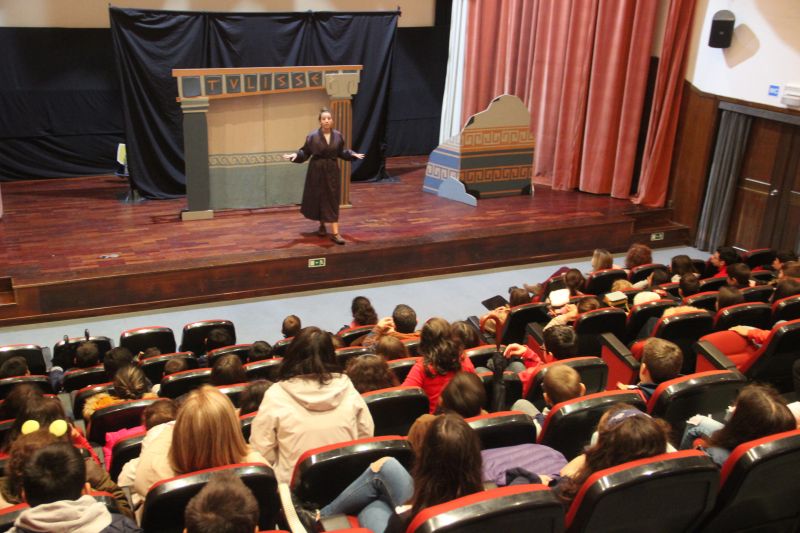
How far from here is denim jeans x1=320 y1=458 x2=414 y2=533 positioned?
7.75 ft

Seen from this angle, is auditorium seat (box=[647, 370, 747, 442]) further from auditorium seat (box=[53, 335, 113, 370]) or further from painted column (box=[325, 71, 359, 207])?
painted column (box=[325, 71, 359, 207])

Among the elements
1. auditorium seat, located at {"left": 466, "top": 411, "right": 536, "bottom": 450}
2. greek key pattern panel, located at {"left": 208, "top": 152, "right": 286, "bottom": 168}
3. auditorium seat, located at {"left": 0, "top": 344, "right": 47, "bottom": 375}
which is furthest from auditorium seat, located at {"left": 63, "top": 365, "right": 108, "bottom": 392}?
greek key pattern panel, located at {"left": 208, "top": 152, "right": 286, "bottom": 168}

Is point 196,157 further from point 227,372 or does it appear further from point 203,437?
point 203,437

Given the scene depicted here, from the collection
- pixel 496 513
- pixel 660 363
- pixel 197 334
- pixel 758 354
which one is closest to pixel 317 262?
pixel 197 334

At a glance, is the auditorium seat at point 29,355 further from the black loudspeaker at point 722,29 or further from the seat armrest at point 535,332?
the black loudspeaker at point 722,29

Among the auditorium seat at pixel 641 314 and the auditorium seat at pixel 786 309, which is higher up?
the auditorium seat at pixel 786 309

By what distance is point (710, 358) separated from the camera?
3.92 meters

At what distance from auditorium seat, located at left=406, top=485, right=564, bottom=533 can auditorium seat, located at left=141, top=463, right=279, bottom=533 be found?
55cm

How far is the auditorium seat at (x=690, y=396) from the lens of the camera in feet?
10.0

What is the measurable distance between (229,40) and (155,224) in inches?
100.0

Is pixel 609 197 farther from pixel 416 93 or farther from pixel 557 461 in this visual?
pixel 557 461

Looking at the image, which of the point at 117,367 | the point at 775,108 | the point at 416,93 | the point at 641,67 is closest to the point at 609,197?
the point at 641,67

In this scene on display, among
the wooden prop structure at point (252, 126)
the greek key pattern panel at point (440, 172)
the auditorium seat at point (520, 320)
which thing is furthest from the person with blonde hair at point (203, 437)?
the greek key pattern panel at point (440, 172)

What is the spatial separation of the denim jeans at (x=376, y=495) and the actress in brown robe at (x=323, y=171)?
4.82 m
